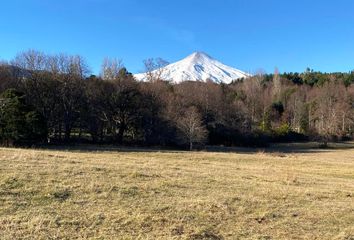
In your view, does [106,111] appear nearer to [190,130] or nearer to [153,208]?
[190,130]

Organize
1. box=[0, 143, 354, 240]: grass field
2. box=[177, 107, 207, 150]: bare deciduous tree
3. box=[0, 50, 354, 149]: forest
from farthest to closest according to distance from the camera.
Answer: box=[177, 107, 207, 150]: bare deciduous tree → box=[0, 50, 354, 149]: forest → box=[0, 143, 354, 240]: grass field

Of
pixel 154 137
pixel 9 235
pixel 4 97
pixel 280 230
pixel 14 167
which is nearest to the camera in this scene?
pixel 9 235

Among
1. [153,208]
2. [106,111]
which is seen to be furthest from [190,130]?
[153,208]

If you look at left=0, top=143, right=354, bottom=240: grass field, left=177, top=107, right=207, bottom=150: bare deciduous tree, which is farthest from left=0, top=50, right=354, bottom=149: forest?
left=0, top=143, right=354, bottom=240: grass field

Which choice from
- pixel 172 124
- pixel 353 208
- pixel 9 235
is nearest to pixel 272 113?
pixel 172 124

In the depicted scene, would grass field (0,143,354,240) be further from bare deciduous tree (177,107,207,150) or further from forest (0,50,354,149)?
bare deciduous tree (177,107,207,150)

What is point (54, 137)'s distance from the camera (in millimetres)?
53219

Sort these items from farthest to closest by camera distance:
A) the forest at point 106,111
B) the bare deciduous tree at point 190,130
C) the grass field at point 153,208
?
the bare deciduous tree at point 190,130 → the forest at point 106,111 → the grass field at point 153,208

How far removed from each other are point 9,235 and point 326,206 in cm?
897

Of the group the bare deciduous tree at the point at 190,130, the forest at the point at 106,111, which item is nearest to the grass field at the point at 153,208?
the forest at the point at 106,111

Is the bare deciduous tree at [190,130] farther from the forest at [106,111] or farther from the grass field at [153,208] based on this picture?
the grass field at [153,208]

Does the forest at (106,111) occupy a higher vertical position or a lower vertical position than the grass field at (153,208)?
higher

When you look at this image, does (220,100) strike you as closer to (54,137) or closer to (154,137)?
(154,137)

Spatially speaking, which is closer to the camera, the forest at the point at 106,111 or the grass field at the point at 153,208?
the grass field at the point at 153,208
